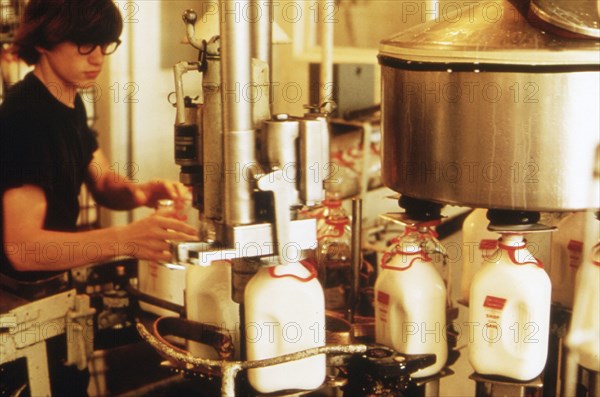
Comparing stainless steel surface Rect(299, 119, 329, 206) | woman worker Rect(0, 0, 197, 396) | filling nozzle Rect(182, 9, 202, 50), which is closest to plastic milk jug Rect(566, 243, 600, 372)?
stainless steel surface Rect(299, 119, 329, 206)

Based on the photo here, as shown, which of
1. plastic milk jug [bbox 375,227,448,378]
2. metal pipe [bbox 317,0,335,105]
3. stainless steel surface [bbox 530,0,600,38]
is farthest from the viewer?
metal pipe [bbox 317,0,335,105]

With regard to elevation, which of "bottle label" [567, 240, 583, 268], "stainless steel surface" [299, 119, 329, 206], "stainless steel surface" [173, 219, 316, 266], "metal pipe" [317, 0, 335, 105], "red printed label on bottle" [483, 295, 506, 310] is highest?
"metal pipe" [317, 0, 335, 105]

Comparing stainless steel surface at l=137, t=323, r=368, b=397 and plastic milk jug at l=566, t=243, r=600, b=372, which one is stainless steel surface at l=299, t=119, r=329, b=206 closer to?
stainless steel surface at l=137, t=323, r=368, b=397

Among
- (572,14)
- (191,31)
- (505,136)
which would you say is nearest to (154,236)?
(191,31)

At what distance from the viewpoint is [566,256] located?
154 cm

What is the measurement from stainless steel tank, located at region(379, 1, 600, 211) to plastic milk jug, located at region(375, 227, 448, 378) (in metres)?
0.16

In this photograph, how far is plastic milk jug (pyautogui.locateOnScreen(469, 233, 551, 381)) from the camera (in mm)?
1306

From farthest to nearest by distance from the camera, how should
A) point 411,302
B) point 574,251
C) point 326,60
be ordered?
1. point 326,60
2. point 574,251
3. point 411,302

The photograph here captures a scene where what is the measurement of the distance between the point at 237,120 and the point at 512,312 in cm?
58

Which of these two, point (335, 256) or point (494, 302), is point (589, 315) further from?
point (335, 256)

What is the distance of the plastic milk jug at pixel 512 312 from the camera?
1.31 m

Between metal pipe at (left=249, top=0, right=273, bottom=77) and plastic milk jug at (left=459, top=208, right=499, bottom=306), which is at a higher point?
metal pipe at (left=249, top=0, right=273, bottom=77)

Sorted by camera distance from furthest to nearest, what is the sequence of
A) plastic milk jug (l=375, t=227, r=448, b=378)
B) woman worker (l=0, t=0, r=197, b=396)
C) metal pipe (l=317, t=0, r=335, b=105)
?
metal pipe (l=317, t=0, r=335, b=105), woman worker (l=0, t=0, r=197, b=396), plastic milk jug (l=375, t=227, r=448, b=378)

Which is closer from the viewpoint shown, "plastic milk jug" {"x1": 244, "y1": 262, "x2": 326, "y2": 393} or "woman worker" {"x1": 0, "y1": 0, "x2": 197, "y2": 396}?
"plastic milk jug" {"x1": 244, "y1": 262, "x2": 326, "y2": 393}
